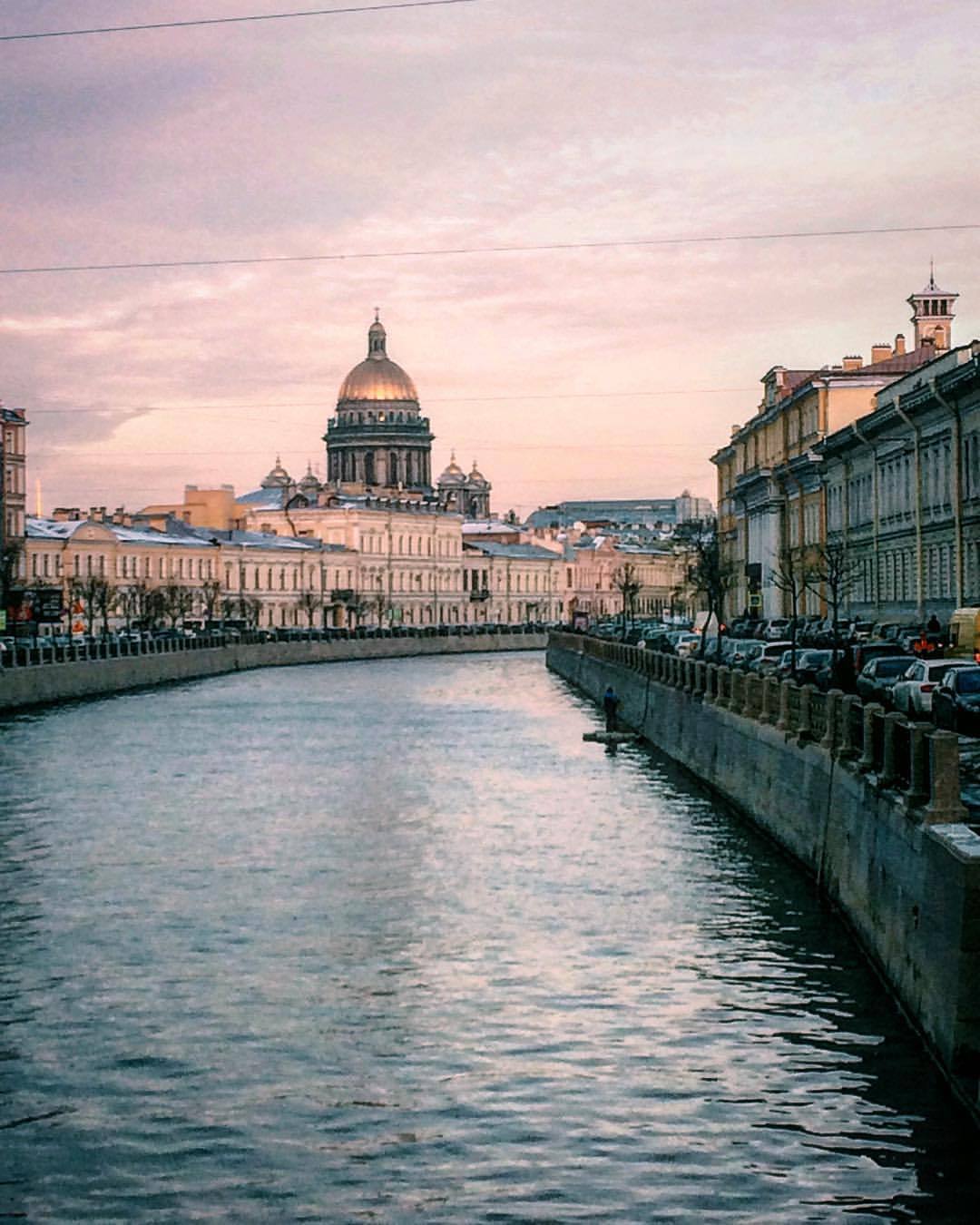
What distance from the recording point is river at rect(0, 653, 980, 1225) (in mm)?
14094

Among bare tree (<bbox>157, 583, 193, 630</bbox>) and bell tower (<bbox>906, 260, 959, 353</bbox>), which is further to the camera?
bare tree (<bbox>157, 583, 193, 630</bbox>)

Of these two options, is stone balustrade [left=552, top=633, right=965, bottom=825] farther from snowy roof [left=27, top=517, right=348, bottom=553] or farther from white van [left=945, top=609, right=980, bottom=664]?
snowy roof [left=27, top=517, right=348, bottom=553]

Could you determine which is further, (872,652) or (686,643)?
(686,643)

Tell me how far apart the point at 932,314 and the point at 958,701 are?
198 ft

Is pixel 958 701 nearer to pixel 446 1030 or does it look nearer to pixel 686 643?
pixel 446 1030

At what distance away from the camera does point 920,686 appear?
30.7 m

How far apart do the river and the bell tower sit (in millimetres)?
52759

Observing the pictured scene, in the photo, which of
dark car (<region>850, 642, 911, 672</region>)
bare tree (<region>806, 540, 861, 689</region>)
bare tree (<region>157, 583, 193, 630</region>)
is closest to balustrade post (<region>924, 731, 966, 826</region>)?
dark car (<region>850, 642, 911, 672</region>)

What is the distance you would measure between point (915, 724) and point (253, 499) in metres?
179

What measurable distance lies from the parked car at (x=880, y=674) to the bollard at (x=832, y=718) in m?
8.44

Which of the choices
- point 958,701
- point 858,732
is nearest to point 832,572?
point 958,701

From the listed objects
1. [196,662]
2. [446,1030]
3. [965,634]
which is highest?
[965,634]

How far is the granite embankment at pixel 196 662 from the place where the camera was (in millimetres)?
67875

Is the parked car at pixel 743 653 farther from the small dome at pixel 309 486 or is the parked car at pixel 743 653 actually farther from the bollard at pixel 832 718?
the small dome at pixel 309 486
